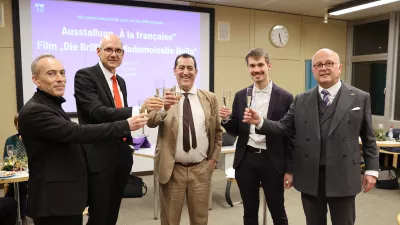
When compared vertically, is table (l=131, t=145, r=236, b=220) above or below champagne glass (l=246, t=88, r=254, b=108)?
below

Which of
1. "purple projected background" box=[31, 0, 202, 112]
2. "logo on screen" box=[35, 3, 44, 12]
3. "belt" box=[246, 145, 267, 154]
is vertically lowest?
"belt" box=[246, 145, 267, 154]

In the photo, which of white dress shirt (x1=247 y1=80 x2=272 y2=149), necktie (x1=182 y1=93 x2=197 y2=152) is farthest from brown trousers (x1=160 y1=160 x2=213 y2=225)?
white dress shirt (x1=247 y1=80 x2=272 y2=149)

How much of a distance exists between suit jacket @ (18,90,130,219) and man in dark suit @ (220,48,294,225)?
113cm

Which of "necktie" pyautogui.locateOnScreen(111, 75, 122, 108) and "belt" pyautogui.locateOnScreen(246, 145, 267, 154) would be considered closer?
"necktie" pyautogui.locateOnScreen(111, 75, 122, 108)

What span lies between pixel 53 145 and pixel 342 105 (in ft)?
5.73

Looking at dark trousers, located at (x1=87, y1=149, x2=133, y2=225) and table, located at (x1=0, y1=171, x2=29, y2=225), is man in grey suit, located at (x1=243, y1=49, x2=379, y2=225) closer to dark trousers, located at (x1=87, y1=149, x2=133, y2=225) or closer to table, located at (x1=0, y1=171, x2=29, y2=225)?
Result: dark trousers, located at (x1=87, y1=149, x2=133, y2=225)

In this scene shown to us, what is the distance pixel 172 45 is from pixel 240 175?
3847 mm

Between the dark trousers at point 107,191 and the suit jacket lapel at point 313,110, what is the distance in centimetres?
125

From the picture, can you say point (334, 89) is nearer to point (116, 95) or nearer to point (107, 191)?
point (116, 95)

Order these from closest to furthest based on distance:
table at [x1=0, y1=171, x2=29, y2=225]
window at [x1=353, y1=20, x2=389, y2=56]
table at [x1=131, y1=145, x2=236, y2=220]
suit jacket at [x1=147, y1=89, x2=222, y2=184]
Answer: suit jacket at [x1=147, y1=89, x2=222, y2=184] → table at [x1=0, y1=171, x2=29, y2=225] → table at [x1=131, y1=145, x2=236, y2=220] → window at [x1=353, y1=20, x2=389, y2=56]

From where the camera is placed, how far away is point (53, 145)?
167 centimetres

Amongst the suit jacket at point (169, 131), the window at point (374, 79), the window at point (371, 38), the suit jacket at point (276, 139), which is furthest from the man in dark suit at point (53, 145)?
the window at point (371, 38)

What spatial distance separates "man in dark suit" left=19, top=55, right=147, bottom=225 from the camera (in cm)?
161

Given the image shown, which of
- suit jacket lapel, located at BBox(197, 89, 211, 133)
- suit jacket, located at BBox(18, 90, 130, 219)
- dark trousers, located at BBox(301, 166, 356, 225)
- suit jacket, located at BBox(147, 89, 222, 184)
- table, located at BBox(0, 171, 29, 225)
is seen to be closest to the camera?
suit jacket, located at BBox(18, 90, 130, 219)
